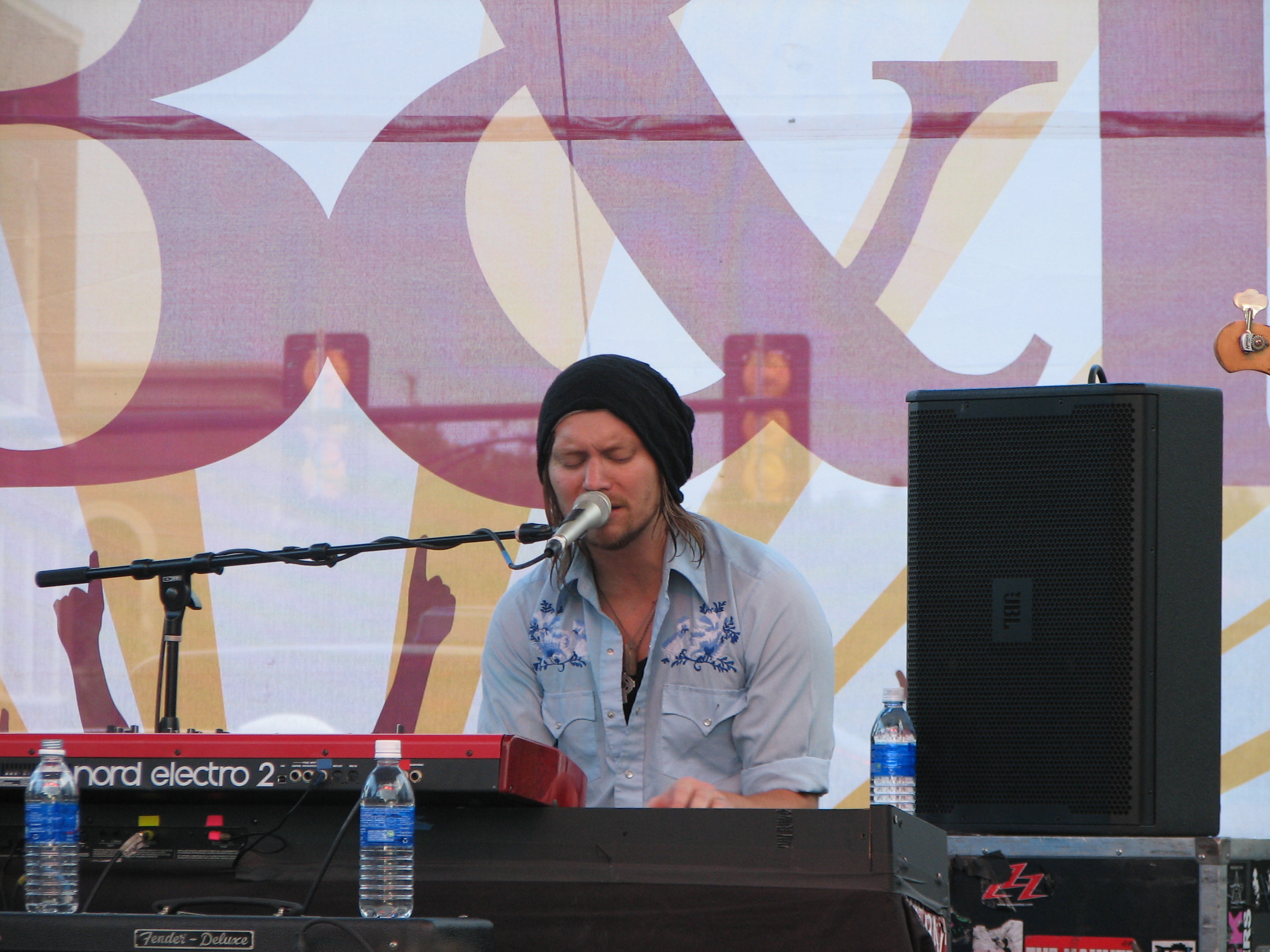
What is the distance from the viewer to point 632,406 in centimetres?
225

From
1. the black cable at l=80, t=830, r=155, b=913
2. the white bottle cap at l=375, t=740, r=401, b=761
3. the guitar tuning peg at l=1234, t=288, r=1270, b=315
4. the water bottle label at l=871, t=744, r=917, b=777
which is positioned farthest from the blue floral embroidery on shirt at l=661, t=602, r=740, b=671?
the guitar tuning peg at l=1234, t=288, r=1270, b=315

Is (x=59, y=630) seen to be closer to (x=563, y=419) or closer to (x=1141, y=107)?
(x=563, y=419)

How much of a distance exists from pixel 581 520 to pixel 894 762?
536 millimetres

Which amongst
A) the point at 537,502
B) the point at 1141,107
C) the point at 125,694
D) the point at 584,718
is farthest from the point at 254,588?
the point at 1141,107

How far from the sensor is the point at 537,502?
126 inches

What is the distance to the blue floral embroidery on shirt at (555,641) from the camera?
2316 millimetres

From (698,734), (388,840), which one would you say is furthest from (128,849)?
(698,734)

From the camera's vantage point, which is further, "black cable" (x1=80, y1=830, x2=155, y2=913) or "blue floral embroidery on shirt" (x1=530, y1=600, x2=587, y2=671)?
"blue floral embroidery on shirt" (x1=530, y1=600, x2=587, y2=671)

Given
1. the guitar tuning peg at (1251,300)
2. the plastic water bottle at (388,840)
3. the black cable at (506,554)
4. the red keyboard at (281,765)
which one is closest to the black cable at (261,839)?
the red keyboard at (281,765)

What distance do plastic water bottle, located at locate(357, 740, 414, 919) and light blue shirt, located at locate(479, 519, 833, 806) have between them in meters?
0.68

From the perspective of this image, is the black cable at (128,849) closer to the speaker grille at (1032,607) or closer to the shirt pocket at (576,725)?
the shirt pocket at (576,725)

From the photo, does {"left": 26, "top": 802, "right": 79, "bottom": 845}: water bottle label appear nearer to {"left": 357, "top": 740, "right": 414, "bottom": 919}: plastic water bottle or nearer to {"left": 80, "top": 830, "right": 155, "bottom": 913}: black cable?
{"left": 80, "top": 830, "right": 155, "bottom": 913}: black cable

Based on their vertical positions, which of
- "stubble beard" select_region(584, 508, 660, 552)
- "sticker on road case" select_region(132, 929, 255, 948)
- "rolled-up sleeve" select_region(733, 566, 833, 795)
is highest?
"stubble beard" select_region(584, 508, 660, 552)

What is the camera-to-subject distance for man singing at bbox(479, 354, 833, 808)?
2.21 metres
